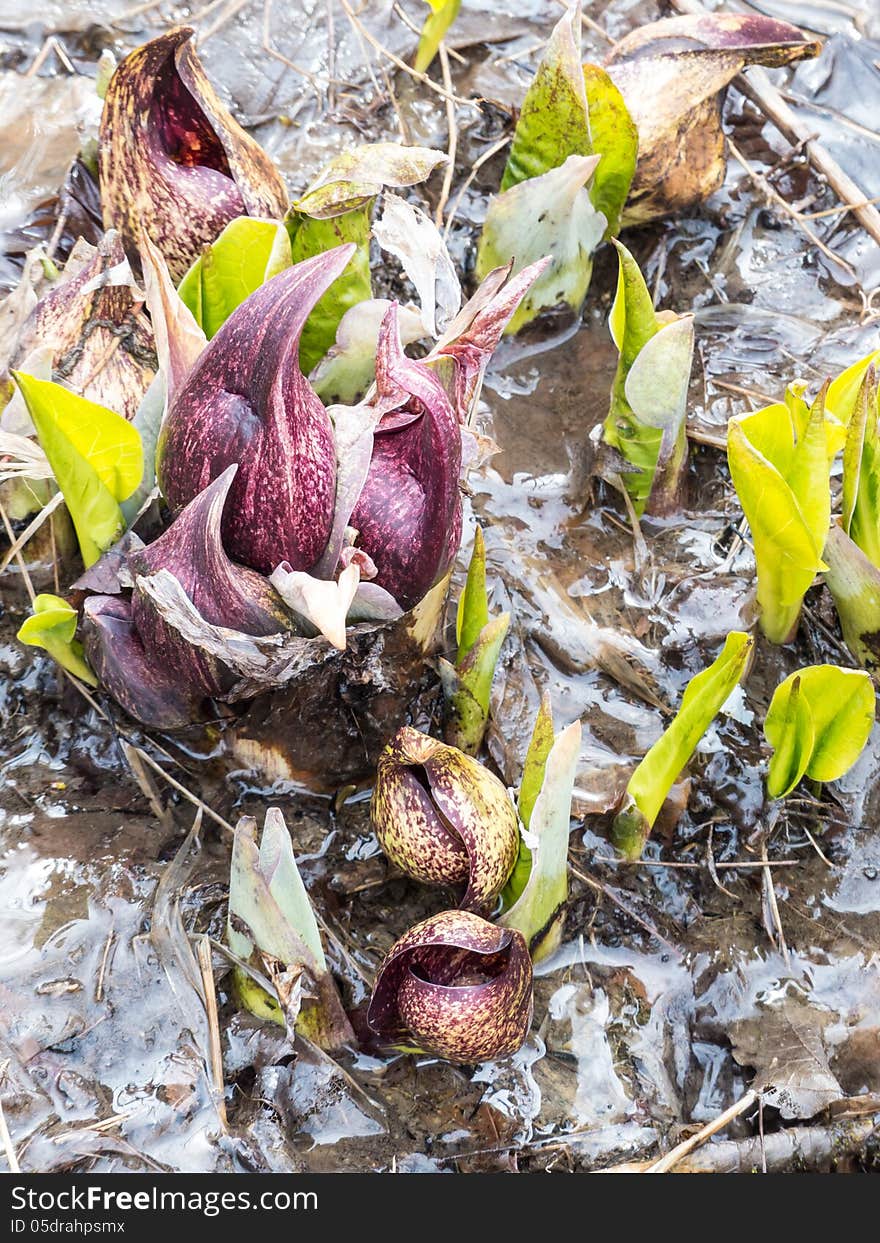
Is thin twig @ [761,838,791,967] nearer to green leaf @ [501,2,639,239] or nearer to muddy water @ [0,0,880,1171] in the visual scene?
muddy water @ [0,0,880,1171]

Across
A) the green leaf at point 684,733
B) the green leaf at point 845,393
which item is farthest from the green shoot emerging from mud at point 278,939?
the green leaf at point 845,393

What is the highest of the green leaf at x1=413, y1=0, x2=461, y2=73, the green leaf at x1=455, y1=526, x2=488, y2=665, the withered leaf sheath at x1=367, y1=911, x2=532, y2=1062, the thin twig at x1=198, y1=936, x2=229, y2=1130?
the green leaf at x1=413, y1=0, x2=461, y2=73

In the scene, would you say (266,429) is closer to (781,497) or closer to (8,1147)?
(781,497)

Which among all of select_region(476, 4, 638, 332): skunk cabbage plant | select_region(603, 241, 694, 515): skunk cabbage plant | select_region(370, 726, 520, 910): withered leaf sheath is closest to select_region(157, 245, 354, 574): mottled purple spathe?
select_region(370, 726, 520, 910): withered leaf sheath

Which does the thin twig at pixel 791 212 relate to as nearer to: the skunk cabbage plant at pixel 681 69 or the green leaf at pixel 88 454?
the skunk cabbage plant at pixel 681 69

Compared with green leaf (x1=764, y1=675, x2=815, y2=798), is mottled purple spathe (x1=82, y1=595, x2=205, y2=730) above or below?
above
